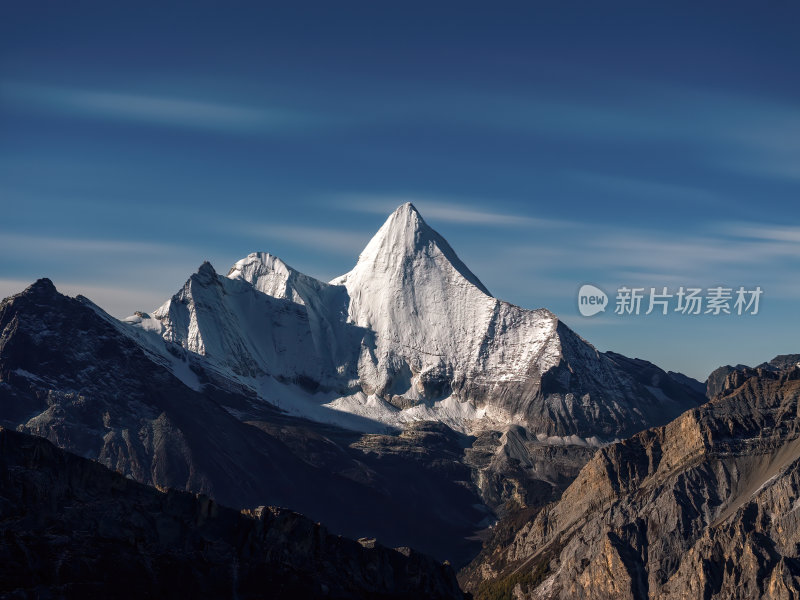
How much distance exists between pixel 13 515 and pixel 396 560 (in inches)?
2052

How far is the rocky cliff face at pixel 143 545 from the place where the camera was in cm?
14000

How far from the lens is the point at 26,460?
151375 mm

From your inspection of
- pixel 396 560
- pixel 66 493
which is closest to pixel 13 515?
pixel 66 493

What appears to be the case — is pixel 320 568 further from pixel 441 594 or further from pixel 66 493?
pixel 66 493

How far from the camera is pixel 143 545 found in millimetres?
149875

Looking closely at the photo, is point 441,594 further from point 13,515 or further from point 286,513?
point 13,515

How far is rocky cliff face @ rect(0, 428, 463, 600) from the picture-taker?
140m

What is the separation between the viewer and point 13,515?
14375 cm

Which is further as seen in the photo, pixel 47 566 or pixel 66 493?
pixel 66 493

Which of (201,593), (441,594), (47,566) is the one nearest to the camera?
(47,566)

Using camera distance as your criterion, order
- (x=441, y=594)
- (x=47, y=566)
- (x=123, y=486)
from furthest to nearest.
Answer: (x=441, y=594) < (x=123, y=486) < (x=47, y=566)

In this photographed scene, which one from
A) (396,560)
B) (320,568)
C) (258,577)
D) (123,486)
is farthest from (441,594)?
(123,486)

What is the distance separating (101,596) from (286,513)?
32371 mm

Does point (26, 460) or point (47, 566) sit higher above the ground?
point (26, 460)
